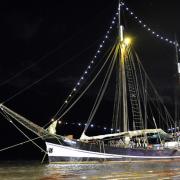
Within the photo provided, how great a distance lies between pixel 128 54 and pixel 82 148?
15.1 m

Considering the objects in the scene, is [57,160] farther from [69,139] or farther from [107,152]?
[107,152]

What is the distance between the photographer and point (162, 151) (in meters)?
44.4

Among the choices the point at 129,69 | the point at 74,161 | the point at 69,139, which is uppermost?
the point at 129,69

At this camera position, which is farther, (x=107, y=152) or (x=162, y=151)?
(x=162, y=151)

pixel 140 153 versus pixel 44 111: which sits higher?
pixel 44 111

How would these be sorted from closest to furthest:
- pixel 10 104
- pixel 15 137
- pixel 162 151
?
1. pixel 162 151
2. pixel 15 137
3. pixel 10 104

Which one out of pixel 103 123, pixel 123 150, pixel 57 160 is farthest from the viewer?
pixel 103 123

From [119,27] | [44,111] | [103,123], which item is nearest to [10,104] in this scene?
[44,111]

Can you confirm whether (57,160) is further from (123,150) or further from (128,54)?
(128,54)

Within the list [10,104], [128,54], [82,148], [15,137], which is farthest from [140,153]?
[10,104]

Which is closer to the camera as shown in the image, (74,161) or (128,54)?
(74,161)

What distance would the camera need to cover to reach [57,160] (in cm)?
3553

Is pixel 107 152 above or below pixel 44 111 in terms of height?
below

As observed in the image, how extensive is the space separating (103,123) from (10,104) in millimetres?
41183
